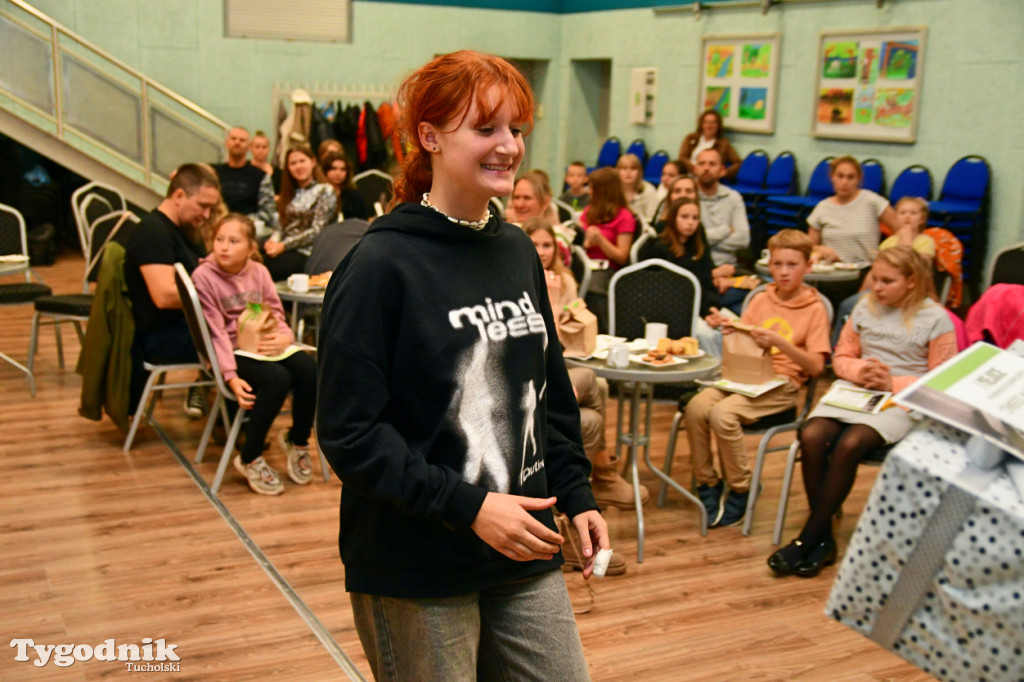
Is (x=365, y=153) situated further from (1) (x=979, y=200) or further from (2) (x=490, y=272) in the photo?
(2) (x=490, y=272)

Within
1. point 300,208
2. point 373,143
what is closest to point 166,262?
point 300,208

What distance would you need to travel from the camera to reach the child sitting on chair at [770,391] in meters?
4.21

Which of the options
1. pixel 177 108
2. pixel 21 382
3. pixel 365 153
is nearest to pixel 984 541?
pixel 21 382

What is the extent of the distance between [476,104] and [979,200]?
24.7ft

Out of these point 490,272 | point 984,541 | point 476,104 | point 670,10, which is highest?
point 670,10

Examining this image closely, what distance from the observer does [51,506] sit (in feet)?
14.1

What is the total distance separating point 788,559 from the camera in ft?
12.7

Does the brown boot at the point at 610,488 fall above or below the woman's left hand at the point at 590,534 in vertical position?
below

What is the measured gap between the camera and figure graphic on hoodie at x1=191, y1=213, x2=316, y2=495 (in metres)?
4.50

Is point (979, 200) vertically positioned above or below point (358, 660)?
above

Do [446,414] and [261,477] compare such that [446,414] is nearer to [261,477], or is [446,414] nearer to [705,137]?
[261,477]

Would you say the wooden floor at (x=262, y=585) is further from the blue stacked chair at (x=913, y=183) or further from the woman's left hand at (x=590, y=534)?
Answer: the blue stacked chair at (x=913, y=183)

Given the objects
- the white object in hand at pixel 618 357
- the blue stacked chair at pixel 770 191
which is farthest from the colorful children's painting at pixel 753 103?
the white object in hand at pixel 618 357

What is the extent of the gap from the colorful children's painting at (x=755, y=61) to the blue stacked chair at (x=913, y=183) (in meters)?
2.19
